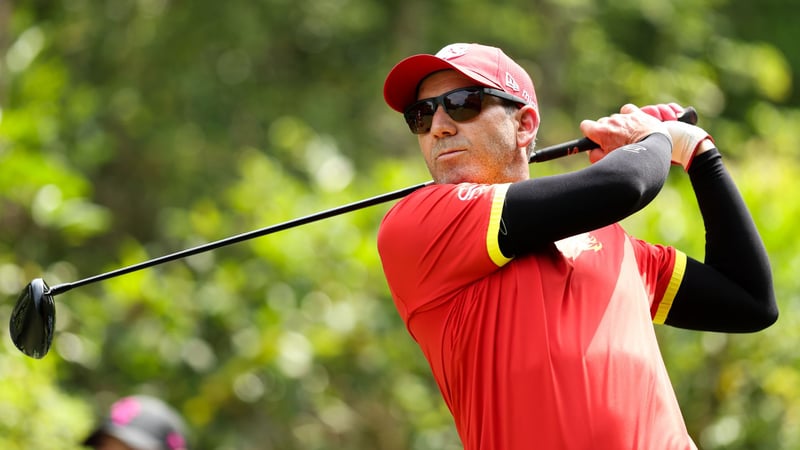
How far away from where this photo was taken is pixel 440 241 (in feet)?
10.4

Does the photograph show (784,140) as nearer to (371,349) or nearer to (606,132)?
(371,349)

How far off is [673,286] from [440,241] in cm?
78

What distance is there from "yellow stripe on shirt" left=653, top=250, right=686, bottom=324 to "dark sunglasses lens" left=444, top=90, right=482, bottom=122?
2.39ft

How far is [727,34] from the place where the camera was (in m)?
20.4

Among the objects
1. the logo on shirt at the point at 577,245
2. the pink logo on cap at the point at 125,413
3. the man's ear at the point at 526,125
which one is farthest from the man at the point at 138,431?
the logo on shirt at the point at 577,245

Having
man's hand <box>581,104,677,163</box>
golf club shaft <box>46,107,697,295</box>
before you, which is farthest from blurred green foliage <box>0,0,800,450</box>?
man's hand <box>581,104,677,163</box>

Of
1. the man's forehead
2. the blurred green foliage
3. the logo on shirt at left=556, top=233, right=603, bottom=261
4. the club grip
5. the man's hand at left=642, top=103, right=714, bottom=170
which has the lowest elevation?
the logo on shirt at left=556, top=233, right=603, bottom=261

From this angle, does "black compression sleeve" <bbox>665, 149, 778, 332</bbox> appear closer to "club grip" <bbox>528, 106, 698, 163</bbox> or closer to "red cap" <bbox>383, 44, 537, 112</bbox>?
"club grip" <bbox>528, 106, 698, 163</bbox>

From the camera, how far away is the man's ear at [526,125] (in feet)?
11.5

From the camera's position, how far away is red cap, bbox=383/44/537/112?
11.1 ft

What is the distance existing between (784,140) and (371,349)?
5557 mm

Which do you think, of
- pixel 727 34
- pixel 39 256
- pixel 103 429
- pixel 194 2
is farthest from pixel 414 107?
pixel 727 34

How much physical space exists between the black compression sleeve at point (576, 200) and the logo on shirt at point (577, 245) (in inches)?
5.0

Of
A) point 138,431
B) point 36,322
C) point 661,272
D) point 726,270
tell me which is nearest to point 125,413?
point 138,431
